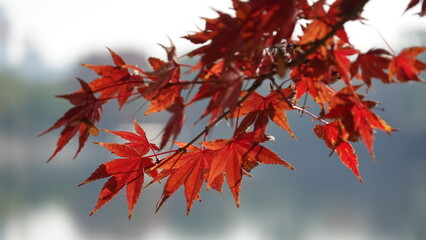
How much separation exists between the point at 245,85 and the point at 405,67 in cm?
12

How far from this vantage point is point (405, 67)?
0.40 meters

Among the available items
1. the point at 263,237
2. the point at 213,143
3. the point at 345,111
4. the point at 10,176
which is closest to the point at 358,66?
the point at 345,111

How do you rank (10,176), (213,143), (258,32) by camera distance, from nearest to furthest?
(258,32) → (213,143) → (10,176)

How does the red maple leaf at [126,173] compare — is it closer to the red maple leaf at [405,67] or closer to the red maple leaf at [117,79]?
the red maple leaf at [117,79]

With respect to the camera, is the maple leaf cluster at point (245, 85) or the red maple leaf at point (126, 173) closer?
the maple leaf cluster at point (245, 85)

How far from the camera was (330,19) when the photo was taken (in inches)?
14.9

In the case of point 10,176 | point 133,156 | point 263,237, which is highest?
point 133,156

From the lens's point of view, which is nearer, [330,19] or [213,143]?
[330,19]

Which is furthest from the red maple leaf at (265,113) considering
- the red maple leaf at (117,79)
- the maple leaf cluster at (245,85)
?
the red maple leaf at (117,79)

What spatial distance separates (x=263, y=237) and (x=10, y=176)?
26.4 ft

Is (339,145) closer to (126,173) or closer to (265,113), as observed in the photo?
(265,113)

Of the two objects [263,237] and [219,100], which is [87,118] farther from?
[263,237]

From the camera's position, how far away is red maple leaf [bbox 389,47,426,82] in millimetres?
393

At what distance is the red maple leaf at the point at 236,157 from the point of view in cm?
49
